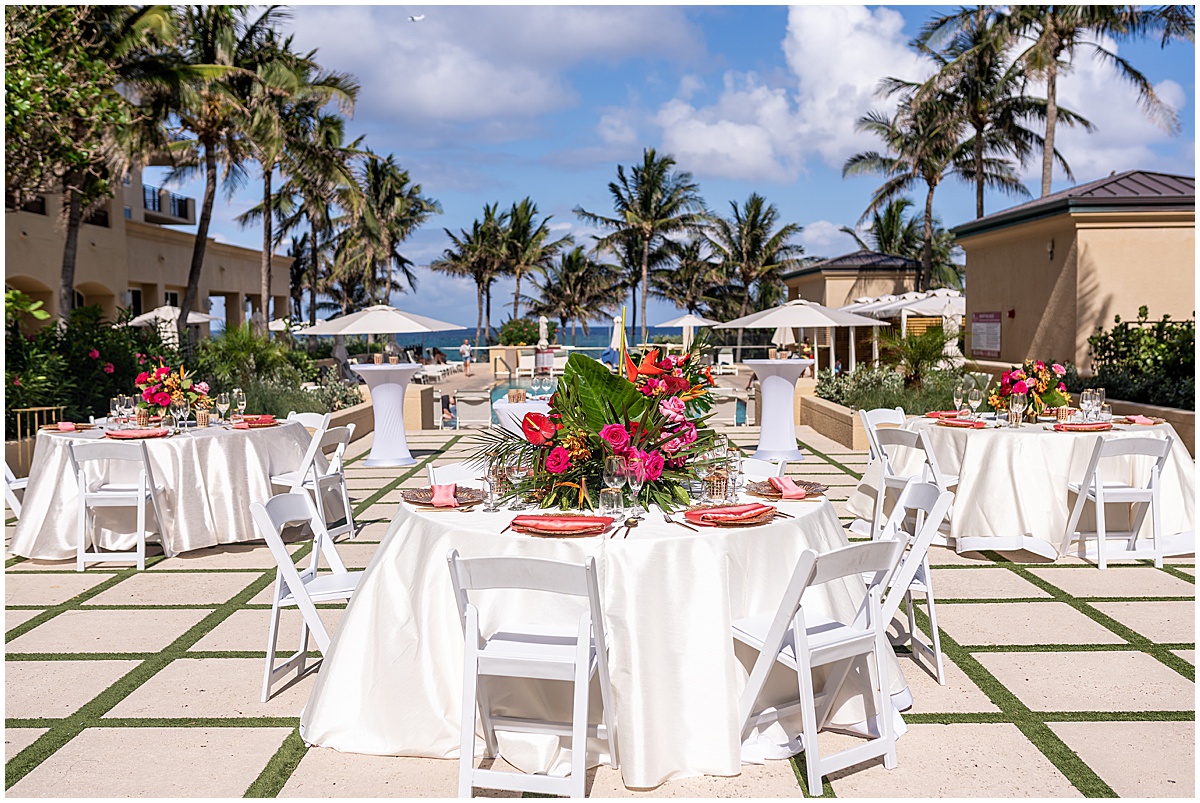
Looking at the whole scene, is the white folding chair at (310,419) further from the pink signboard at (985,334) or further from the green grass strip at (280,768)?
the pink signboard at (985,334)

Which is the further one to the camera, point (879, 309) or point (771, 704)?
point (879, 309)

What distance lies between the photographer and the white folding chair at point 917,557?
3932mm

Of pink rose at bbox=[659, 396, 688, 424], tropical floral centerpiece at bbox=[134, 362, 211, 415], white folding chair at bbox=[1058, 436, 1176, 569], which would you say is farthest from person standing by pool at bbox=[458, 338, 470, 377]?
pink rose at bbox=[659, 396, 688, 424]

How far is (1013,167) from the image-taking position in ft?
103

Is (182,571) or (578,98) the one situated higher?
(578,98)

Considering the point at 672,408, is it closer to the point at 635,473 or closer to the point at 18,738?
the point at 635,473

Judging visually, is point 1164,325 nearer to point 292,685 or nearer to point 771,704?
point 771,704

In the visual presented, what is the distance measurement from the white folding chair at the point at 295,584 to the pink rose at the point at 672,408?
1.47 metres

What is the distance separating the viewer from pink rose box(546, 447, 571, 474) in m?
3.92

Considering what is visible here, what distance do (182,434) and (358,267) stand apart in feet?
114

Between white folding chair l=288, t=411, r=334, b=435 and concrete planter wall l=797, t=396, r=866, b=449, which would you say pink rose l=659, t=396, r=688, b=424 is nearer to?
white folding chair l=288, t=411, r=334, b=435

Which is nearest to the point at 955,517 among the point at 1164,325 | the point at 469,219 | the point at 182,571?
the point at 182,571

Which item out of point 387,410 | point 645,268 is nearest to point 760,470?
point 387,410

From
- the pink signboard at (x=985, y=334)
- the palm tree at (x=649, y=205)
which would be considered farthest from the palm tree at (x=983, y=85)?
the palm tree at (x=649, y=205)
